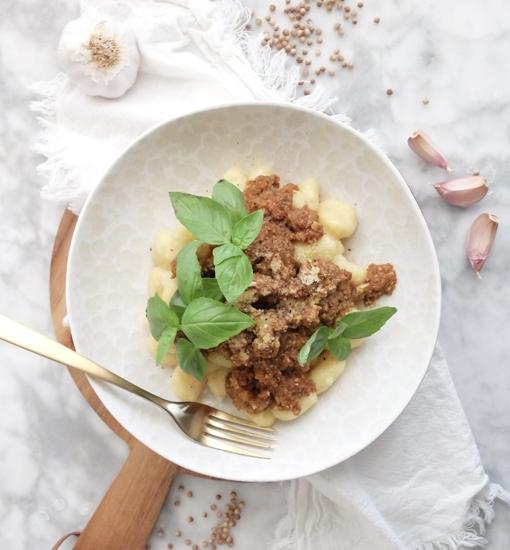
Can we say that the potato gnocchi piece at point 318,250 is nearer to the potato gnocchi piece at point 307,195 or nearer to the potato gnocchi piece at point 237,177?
the potato gnocchi piece at point 307,195

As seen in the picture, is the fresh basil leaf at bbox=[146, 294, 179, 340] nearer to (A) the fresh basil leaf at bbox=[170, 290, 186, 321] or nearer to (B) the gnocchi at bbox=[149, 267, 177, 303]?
(A) the fresh basil leaf at bbox=[170, 290, 186, 321]

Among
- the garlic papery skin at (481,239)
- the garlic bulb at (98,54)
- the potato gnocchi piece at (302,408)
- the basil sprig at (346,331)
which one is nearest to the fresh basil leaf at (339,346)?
the basil sprig at (346,331)

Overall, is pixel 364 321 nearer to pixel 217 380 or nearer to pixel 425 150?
pixel 217 380

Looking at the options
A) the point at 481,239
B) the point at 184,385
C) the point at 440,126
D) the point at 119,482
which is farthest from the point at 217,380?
the point at 440,126

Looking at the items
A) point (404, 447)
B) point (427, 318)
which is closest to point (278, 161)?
point (427, 318)

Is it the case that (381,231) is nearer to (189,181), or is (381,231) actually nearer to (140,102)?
(189,181)
